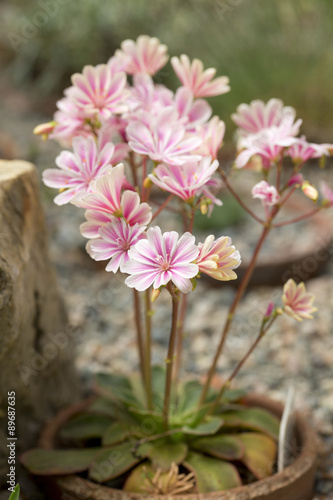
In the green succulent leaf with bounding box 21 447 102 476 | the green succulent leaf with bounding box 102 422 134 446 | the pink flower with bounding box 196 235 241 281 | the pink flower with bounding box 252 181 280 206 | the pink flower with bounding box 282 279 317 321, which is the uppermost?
the pink flower with bounding box 252 181 280 206

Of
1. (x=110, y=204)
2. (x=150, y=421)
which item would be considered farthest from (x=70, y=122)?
(x=150, y=421)

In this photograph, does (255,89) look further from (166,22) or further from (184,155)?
(184,155)

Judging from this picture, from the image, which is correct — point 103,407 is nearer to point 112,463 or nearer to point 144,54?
point 112,463

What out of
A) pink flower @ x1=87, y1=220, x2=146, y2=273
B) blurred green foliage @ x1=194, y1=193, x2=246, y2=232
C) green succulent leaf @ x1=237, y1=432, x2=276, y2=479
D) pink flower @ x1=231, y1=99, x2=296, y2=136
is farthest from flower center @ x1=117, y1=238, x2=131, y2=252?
blurred green foliage @ x1=194, y1=193, x2=246, y2=232

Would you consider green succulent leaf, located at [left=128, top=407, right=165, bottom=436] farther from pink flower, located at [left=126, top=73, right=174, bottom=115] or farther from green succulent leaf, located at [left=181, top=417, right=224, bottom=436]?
pink flower, located at [left=126, top=73, right=174, bottom=115]

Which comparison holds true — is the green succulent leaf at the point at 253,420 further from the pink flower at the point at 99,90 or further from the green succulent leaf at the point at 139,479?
the pink flower at the point at 99,90

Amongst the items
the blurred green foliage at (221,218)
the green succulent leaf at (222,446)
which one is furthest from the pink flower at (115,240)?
the blurred green foliage at (221,218)
